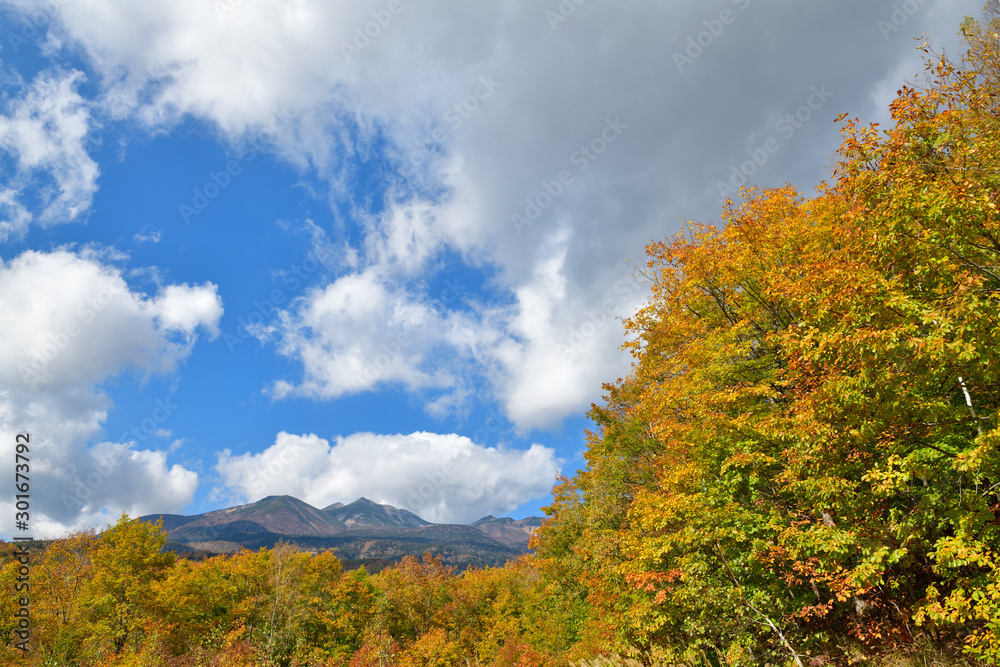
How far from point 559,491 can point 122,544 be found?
36.2 m

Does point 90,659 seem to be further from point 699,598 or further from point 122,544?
point 699,598

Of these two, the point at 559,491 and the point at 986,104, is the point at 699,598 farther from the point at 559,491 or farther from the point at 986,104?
the point at 559,491

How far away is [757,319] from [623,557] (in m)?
12.3

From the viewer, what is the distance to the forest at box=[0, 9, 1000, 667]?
→ 7.57m

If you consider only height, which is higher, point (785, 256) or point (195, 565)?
point (785, 256)

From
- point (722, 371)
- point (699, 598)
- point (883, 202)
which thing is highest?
point (883, 202)

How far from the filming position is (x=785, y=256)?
12.7m

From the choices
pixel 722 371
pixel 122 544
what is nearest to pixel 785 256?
pixel 722 371

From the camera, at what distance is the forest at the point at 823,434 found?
7570 millimetres

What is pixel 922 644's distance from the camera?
9773mm

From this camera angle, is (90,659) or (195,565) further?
(195,565)

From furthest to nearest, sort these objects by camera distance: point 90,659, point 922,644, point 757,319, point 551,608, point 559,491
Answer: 1. point 551,608
2. point 559,491
3. point 90,659
4. point 757,319
5. point 922,644

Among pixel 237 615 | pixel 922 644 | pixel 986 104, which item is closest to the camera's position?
pixel 986 104

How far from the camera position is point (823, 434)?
896 centimetres
